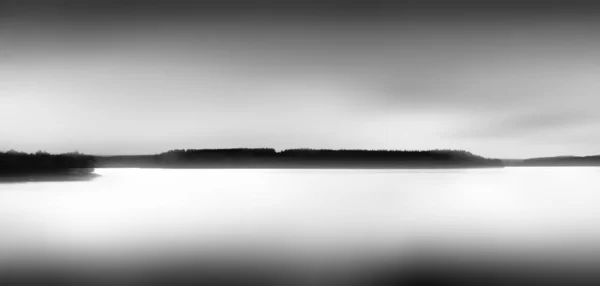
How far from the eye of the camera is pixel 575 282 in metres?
9.62

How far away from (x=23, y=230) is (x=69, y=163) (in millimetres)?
52892

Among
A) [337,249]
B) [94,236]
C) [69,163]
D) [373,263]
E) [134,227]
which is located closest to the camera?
[373,263]

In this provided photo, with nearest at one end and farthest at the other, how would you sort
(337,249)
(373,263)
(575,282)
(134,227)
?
(575,282) → (373,263) → (337,249) → (134,227)

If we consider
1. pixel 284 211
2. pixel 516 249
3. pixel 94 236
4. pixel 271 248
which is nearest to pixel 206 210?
pixel 284 211

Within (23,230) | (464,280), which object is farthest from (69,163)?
(464,280)

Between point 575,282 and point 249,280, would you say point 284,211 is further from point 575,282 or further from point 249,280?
point 575,282

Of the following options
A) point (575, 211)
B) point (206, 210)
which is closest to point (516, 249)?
point (575, 211)

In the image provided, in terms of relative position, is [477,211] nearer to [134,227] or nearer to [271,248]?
[271,248]

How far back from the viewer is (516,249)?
44.5ft

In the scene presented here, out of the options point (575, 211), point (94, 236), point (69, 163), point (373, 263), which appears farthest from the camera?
point (69, 163)

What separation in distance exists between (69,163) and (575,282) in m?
65.6

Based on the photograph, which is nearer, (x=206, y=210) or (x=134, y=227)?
(x=134, y=227)

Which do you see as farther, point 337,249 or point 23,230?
point 23,230

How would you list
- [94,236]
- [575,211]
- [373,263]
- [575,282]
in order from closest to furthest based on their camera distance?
[575,282]
[373,263]
[94,236]
[575,211]
